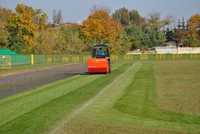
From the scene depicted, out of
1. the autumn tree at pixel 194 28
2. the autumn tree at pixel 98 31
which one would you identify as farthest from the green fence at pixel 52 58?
the autumn tree at pixel 194 28

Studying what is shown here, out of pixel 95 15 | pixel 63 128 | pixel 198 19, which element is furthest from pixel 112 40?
pixel 63 128

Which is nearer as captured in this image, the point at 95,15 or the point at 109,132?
the point at 109,132

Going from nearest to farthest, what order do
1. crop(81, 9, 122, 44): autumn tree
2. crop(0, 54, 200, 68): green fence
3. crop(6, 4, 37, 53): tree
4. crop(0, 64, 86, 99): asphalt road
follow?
1. crop(0, 64, 86, 99): asphalt road
2. crop(0, 54, 200, 68): green fence
3. crop(6, 4, 37, 53): tree
4. crop(81, 9, 122, 44): autumn tree

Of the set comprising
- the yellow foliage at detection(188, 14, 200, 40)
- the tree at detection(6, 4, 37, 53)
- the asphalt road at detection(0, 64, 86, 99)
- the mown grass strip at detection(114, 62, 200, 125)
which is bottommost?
the asphalt road at detection(0, 64, 86, 99)

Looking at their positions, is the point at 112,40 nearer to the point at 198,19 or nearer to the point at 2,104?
the point at 198,19

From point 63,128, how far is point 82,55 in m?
87.8

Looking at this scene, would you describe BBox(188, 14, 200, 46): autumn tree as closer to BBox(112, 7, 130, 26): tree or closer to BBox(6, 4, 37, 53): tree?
BBox(112, 7, 130, 26): tree

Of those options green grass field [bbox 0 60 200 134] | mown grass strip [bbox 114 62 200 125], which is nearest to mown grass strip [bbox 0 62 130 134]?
green grass field [bbox 0 60 200 134]

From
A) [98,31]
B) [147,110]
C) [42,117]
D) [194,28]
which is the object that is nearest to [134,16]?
[194,28]

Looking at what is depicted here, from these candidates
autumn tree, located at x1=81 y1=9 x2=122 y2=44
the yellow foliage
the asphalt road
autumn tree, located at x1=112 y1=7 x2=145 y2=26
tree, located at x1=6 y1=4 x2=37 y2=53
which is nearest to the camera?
the asphalt road

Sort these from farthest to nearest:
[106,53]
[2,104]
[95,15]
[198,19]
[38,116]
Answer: [198,19], [95,15], [106,53], [2,104], [38,116]

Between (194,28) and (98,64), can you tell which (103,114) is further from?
(194,28)

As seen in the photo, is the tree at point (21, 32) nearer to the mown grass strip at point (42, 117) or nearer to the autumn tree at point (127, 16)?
the mown grass strip at point (42, 117)

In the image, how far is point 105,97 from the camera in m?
18.8
